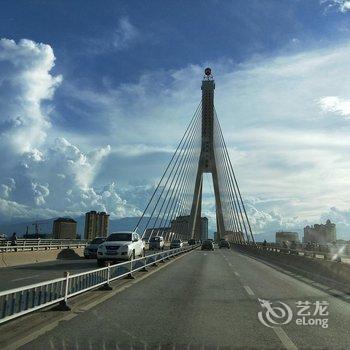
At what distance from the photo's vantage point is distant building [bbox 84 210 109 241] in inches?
4829

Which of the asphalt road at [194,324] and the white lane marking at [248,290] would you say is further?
the white lane marking at [248,290]

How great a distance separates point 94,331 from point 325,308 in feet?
18.6

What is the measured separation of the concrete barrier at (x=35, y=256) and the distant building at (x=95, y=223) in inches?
3133

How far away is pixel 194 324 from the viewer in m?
9.06

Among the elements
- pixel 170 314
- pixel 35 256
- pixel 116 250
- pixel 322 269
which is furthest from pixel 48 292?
pixel 35 256

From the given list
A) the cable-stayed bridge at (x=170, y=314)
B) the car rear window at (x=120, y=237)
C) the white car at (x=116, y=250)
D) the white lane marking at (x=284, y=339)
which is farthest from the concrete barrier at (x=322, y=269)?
the car rear window at (x=120, y=237)

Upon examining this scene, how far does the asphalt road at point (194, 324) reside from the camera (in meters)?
7.55

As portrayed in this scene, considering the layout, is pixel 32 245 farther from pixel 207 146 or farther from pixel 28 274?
pixel 207 146

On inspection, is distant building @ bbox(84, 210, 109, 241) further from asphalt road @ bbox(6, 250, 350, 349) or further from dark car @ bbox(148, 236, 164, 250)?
asphalt road @ bbox(6, 250, 350, 349)

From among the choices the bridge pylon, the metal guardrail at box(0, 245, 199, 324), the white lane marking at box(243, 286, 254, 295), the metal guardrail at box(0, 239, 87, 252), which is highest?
the bridge pylon

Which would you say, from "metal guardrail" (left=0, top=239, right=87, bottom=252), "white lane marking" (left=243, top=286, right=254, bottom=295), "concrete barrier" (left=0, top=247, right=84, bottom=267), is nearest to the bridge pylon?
"metal guardrail" (left=0, top=239, right=87, bottom=252)

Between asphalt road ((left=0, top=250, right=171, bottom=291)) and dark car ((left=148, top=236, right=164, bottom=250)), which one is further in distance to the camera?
dark car ((left=148, top=236, right=164, bottom=250))

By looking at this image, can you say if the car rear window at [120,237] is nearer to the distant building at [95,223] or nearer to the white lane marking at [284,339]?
the white lane marking at [284,339]

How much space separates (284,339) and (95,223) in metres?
121
